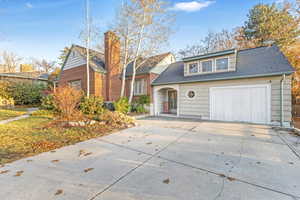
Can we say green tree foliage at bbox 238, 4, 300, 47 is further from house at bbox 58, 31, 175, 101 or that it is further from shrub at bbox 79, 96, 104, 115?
shrub at bbox 79, 96, 104, 115

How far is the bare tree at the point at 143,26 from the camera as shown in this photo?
10672mm

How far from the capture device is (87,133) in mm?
5852

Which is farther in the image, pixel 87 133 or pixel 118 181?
pixel 87 133

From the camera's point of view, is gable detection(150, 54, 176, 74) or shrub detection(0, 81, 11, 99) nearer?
gable detection(150, 54, 176, 74)

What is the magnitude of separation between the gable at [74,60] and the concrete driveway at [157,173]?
11224 millimetres

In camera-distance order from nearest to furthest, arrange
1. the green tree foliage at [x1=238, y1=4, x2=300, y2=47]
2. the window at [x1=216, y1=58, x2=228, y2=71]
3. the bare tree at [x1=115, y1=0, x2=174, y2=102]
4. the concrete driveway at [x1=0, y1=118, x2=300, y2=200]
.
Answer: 1. the concrete driveway at [x1=0, y1=118, x2=300, y2=200]
2. the window at [x1=216, y1=58, x2=228, y2=71]
3. the bare tree at [x1=115, y1=0, x2=174, y2=102]
4. the green tree foliage at [x1=238, y1=4, x2=300, y2=47]

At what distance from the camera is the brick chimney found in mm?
12770

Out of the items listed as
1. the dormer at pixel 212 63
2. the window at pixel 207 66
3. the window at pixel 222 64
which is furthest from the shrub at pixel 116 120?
the window at pixel 222 64

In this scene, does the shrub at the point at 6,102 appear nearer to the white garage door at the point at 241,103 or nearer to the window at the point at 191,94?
the window at the point at 191,94

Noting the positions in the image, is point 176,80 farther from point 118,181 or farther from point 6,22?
point 6,22

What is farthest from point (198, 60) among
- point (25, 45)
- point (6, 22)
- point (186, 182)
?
point (25, 45)

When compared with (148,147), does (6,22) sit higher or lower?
higher

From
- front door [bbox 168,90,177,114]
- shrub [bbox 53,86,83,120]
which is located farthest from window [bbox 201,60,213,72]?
shrub [bbox 53,86,83,120]

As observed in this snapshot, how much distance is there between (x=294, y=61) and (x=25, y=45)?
24.5 metres
